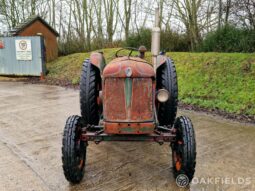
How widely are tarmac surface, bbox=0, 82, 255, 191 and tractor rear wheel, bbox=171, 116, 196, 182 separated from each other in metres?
0.16

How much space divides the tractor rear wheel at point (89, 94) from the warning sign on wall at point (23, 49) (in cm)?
774

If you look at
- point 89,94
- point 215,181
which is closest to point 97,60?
point 89,94

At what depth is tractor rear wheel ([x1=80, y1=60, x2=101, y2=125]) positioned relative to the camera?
3.14 meters

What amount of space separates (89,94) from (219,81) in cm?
409

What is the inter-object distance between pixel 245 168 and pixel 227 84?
11.5 ft

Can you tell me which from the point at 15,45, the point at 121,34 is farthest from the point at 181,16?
the point at 15,45

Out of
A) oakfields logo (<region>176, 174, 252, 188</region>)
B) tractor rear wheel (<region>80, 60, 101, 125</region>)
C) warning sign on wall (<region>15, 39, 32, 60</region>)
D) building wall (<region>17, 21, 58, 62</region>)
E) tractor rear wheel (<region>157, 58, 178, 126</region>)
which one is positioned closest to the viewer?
oakfields logo (<region>176, 174, 252, 188</region>)

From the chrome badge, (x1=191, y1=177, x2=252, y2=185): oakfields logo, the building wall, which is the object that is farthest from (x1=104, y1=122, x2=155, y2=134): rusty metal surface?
the building wall

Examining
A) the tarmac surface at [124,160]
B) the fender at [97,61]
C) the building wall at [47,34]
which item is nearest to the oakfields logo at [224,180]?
the tarmac surface at [124,160]

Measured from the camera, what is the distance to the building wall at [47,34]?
11639 mm

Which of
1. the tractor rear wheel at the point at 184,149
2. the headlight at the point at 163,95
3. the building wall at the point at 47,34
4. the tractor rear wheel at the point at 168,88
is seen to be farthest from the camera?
the building wall at the point at 47,34

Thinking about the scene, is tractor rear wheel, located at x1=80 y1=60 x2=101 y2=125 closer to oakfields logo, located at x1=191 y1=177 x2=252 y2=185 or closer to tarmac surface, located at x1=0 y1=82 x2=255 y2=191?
tarmac surface, located at x1=0 y1=82 x2=255 y2=191

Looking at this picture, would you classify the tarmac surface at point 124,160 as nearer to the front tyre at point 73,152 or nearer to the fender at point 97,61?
the front tyre at point 73,152

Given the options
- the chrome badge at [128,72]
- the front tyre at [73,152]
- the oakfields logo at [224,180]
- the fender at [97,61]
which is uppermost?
the fender at [97,61]
